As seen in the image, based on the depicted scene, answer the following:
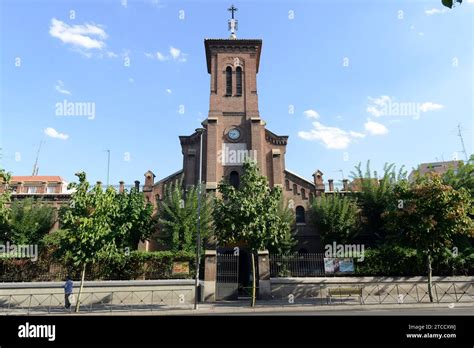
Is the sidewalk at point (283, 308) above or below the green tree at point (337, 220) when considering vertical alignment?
below

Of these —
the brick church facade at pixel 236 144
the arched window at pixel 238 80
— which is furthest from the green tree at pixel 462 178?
the arched window at pixel 238 80

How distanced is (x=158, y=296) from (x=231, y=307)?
5.47 metres

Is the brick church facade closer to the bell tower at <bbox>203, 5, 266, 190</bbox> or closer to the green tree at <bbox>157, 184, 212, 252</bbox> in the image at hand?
the bell tower at <bbox>203, 5, 266, 190</bbox>

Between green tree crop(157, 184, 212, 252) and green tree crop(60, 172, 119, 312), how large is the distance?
18.9 ft

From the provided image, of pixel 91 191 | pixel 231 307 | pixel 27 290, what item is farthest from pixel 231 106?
Answer: pixel 27 290

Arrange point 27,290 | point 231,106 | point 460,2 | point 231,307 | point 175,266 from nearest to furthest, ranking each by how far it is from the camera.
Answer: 1. point 460,2
2. point 231,307
3. point 27,290
4. point 175,266
5. point 231,106

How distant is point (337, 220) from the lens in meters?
28.1

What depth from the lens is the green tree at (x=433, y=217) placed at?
66.0 ft

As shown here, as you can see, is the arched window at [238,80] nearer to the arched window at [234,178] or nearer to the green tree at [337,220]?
the arched window at [234,178]

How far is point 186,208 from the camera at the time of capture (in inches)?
1073

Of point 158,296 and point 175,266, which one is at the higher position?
point 175,266

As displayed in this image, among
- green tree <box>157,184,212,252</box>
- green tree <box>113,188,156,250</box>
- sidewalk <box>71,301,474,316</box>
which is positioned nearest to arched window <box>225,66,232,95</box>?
green tree <box>157,184,212,252</box>
